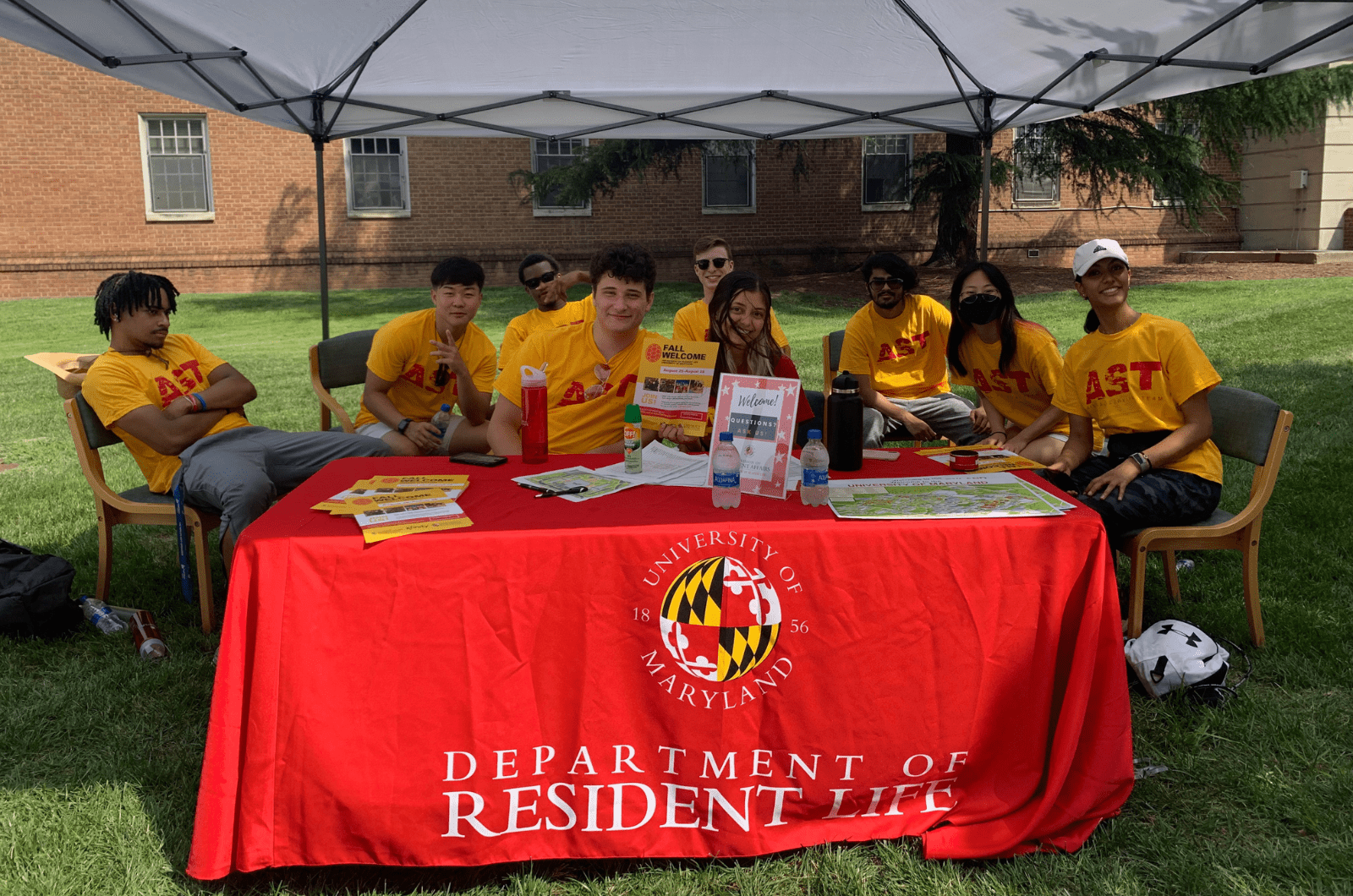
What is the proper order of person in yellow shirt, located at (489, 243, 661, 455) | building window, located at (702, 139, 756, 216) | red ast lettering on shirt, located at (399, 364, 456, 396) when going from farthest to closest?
building window, located at (702, 139, 756, 216), red ast lettering on shirt, located at (399, 364, 456, 396), person in yellow shirt, located at (489, 243, 661, 455)

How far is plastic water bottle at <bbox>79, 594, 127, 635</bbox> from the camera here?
12.5ft

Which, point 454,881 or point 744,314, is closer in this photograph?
point 454,881

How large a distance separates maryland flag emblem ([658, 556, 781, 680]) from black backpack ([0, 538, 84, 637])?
293cm

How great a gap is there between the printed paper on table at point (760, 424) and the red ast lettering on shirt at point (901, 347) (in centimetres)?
284

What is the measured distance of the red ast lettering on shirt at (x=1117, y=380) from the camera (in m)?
3.55

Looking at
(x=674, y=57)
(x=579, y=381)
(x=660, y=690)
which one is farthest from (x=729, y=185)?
(x=660, y=690)

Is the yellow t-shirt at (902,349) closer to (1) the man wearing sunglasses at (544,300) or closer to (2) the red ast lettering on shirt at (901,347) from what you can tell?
(2) the red ast lettering on shirt at (901,347)

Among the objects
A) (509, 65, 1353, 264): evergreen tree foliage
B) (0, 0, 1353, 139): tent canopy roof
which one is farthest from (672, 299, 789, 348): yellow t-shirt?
(509, 65, 1353, 264): evergreen tree foliage

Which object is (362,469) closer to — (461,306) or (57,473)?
(461,306)

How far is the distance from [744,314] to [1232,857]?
2271 mm

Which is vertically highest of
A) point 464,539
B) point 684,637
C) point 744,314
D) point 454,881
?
point 744,314

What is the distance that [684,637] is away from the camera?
2.33 m

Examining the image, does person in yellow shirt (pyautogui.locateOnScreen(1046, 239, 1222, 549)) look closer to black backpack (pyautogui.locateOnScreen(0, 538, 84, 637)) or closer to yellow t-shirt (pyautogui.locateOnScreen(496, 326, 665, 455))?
yellow t-shirt (pyautogui.locateOnScreen(496, 326, 665, 455))

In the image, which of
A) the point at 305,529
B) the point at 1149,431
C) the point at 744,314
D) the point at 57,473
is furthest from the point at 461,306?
the point at 57,473
